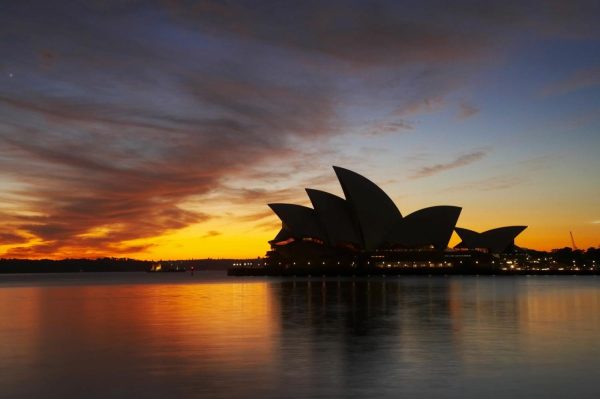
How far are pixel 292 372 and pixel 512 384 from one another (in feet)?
17.0

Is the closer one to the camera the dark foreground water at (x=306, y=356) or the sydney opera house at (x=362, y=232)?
the dark foreground water at (x=306, y=356)

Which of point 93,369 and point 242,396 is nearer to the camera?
point 242,396

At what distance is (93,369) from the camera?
1711 cm

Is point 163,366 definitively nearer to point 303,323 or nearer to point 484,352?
Result: point 484,352

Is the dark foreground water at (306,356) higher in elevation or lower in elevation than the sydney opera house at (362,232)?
lower

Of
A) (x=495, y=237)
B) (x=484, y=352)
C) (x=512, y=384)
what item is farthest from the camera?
(x=495, y=237)

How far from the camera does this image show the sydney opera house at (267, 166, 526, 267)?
105688 millimetres

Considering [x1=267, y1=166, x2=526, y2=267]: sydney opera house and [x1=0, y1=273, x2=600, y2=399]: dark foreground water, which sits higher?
[x1=267, y1=166, x2=526, y2=267]: sydney opera house

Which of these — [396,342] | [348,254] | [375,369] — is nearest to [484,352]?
[396,342]

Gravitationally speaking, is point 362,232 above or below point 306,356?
above

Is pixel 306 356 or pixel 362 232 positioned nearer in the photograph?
pixel 306 356

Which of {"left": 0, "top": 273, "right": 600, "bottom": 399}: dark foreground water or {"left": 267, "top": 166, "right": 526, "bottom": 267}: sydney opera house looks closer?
{"left": 0, "top": 273, "right": 600, "bottom": 399}: dark foreground water

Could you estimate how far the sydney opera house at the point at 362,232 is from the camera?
106 meters

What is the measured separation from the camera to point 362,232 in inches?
4341
